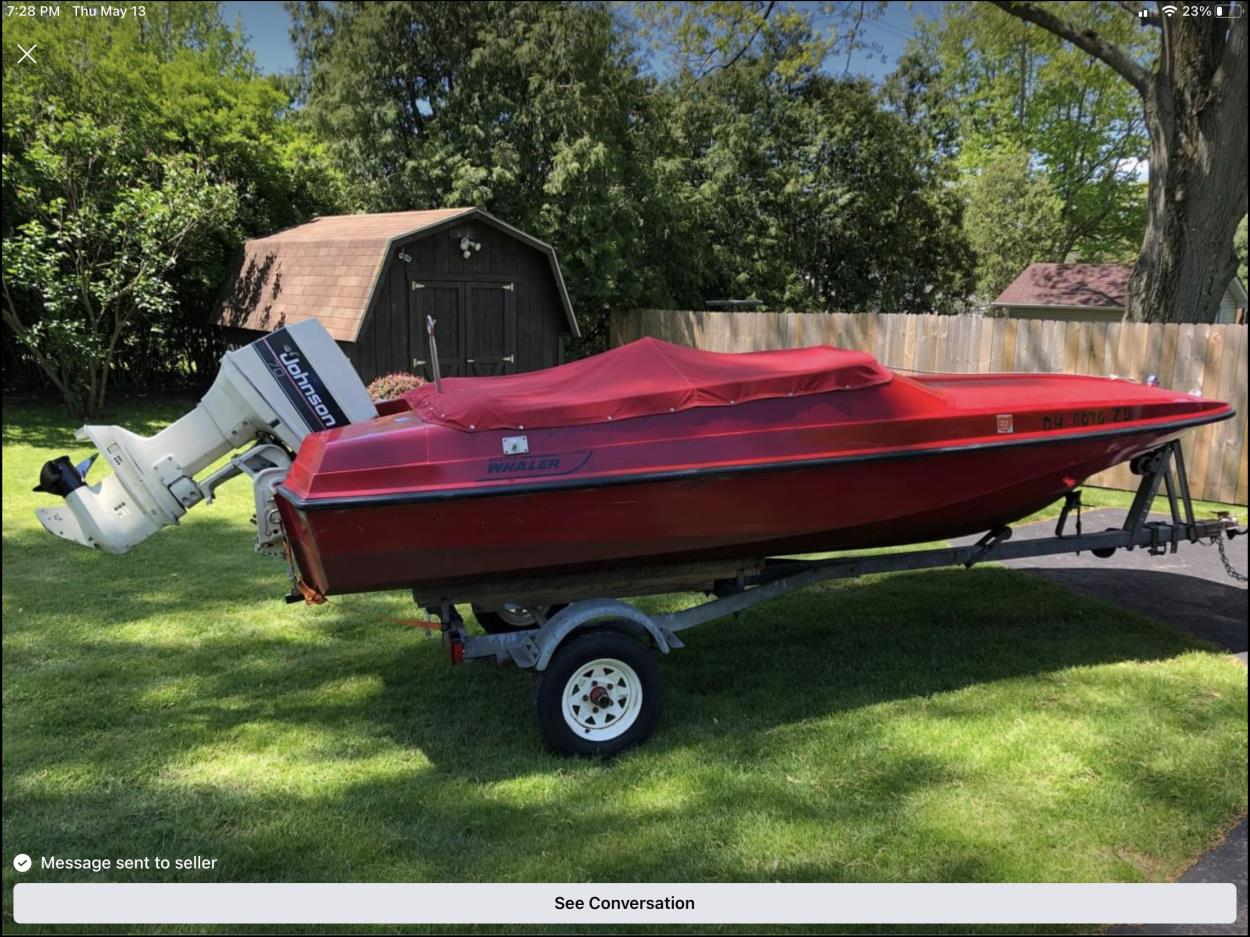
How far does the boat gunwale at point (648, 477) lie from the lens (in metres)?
3.83

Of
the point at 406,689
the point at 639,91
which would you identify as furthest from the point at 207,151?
the point at 406,689

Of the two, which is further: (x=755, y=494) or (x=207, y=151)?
(x=207, y=151)

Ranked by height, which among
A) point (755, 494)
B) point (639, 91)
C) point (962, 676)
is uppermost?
point (639, 91)

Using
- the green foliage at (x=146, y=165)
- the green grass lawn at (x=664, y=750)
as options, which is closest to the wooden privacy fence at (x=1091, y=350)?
the green grass lawn at (x=664, y=750)

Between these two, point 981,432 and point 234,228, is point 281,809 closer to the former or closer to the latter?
point 981,432

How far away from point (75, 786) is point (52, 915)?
1.04 metres

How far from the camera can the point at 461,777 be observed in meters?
3.99

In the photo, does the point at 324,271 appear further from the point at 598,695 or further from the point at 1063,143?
the point at 1063,143

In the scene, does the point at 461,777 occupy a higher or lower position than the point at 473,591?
lower

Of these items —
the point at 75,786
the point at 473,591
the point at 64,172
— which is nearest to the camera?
the point at 75,786

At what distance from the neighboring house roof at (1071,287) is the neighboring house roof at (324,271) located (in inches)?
678

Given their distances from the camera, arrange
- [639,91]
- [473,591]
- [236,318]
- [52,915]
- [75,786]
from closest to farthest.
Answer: [52,915] < [75,786] < [473,591] < [236,318] < [639,91]

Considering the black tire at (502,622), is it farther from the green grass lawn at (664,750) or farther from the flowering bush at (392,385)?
the flowering bush at (392,385)

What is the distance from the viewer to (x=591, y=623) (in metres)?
4.21
